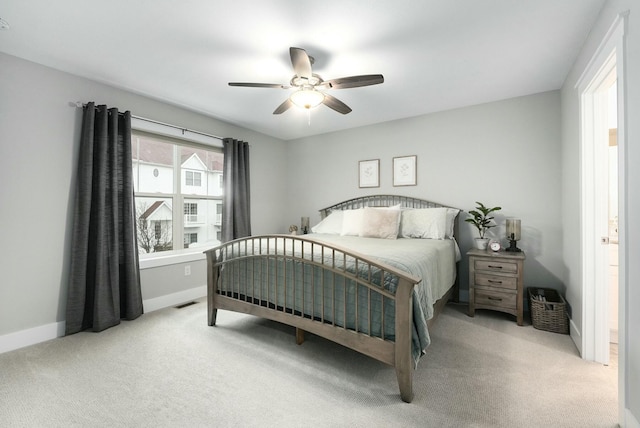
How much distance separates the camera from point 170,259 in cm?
341

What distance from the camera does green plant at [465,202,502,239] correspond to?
3213mm

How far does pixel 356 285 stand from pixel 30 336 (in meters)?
2.82

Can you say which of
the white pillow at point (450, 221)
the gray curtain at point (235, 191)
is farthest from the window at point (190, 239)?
the white pillow at point (450, 221)

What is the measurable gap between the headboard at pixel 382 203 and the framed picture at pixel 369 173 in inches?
8.2

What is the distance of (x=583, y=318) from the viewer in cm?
215

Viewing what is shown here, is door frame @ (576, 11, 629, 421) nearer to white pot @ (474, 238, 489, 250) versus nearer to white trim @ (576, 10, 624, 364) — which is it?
white trim @ (576, 10, 624, 364)

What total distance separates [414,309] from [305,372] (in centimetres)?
90

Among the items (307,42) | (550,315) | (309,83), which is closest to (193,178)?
(309,83)

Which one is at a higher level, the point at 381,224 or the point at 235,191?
the point at 235,191

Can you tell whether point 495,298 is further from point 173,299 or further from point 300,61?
point 173,299

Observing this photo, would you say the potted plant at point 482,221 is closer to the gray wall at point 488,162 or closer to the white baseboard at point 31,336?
the gray wall at point 488,162

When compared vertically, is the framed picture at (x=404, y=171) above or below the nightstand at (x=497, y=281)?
above

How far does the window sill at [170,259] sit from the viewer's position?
3.20 m

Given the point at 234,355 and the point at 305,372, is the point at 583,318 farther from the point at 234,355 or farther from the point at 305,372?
the point at 234,355
